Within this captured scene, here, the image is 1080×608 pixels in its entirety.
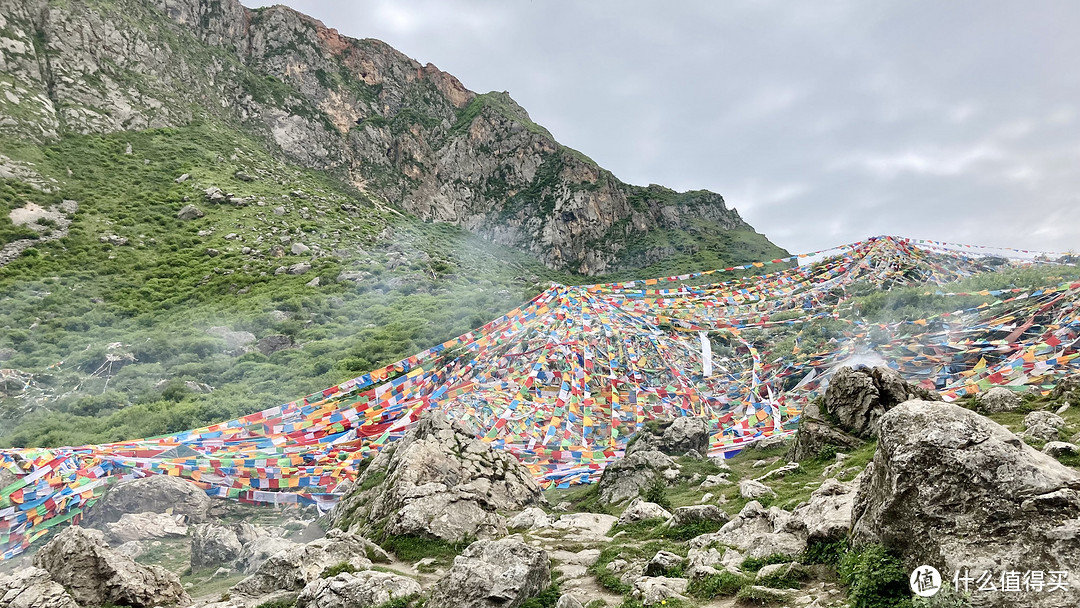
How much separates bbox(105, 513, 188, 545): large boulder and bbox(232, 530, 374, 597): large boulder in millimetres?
7632

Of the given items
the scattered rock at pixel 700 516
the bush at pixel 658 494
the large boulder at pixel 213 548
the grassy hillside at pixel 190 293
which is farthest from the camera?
the grassy hillside at pixel 190 293

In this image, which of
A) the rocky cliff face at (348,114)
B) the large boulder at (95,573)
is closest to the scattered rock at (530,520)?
the large boulder at (95,573)

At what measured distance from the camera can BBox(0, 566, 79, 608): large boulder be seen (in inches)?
282

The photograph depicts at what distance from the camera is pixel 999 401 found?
1430cm

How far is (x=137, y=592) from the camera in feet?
27.2

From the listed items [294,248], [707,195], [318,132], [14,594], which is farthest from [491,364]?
[707,195]

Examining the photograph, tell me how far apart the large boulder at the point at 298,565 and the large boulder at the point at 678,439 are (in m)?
10.7

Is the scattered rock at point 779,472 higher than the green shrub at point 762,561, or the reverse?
the green shrub at point 762,561

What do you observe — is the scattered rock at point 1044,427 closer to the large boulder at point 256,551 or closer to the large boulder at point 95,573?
the large boulder at point 256,551

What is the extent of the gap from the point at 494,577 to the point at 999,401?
16223 mm

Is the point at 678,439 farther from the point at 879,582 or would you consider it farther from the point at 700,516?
the point at 879,582

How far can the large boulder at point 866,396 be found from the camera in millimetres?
13945

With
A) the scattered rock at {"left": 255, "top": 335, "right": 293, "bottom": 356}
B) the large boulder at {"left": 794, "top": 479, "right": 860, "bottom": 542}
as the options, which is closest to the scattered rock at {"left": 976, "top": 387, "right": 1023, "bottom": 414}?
→ the large boulder at {"left": 794, "top": 479, "right": 860, "bottom": 542}

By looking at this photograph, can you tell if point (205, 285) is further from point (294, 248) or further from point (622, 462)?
point (622, 462)
